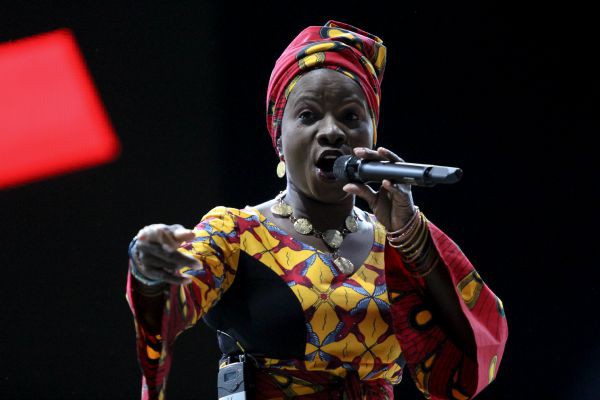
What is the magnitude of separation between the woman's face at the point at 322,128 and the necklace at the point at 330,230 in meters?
0.06

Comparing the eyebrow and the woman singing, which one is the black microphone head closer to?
the woman singing

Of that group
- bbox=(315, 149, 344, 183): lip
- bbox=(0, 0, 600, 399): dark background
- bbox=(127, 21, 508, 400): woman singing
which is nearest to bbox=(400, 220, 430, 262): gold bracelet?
bbox=(127, 21, 508, 400): woman singing

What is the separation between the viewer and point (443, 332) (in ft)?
5.87

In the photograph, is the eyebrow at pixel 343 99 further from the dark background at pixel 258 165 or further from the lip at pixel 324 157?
the dark background at pixel 258 165

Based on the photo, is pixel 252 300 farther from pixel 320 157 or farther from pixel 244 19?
pixel 244 19

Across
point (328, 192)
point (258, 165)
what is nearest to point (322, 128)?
point (328, 192)

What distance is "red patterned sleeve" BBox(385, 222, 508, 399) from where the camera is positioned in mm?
1739

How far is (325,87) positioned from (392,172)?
1.51 ft

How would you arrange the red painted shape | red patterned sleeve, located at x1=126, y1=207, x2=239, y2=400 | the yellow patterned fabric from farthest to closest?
the red painted shape → the yellow patterned fabric → red patterned sleeve, located at x1=126, y1=207, x2=239, y2=400

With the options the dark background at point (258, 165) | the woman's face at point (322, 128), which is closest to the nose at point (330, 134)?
the woman's face at point (322, 128)

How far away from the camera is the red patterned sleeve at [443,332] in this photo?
1.74 m

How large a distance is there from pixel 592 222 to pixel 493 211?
31cm

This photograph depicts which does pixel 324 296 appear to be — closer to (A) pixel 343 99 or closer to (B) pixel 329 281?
(B) pixel 329 281

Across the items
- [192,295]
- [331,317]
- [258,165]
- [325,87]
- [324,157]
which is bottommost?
[258,165]
